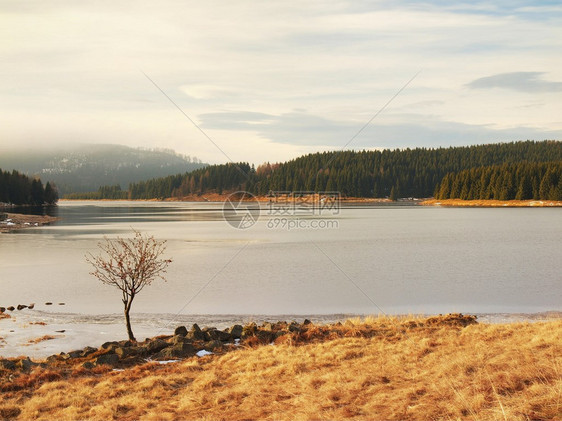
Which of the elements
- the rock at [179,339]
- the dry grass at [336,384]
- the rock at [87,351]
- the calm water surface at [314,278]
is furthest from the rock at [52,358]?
the calm water surface at [314,278]

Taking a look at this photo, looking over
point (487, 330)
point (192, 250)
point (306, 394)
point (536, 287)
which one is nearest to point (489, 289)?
point (536, 287)

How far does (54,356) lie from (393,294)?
16.0 m

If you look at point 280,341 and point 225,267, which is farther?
point 225,267

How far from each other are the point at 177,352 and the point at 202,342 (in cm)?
124

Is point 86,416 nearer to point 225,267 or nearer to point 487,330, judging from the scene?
point 487,330

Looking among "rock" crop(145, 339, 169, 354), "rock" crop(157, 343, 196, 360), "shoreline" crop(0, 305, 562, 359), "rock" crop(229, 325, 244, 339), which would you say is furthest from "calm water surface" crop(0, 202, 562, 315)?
"rock" crop(157, 343, 196, 360)

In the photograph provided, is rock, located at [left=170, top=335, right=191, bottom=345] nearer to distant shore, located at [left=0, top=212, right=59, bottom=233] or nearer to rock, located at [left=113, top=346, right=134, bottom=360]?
rock, located at [left=113, top=346, right=134, bottom=360]

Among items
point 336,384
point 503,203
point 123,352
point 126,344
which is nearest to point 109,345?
point 126,344

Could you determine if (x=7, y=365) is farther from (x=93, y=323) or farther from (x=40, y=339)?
(x=93, y=323)

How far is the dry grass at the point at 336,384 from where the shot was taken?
862 centimetres

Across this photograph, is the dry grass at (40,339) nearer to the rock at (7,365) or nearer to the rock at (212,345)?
the rock at (7,365)

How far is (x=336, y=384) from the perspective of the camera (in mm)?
10445

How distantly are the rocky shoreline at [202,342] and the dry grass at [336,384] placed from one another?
2.20 ft

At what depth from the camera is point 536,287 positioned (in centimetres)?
2497
